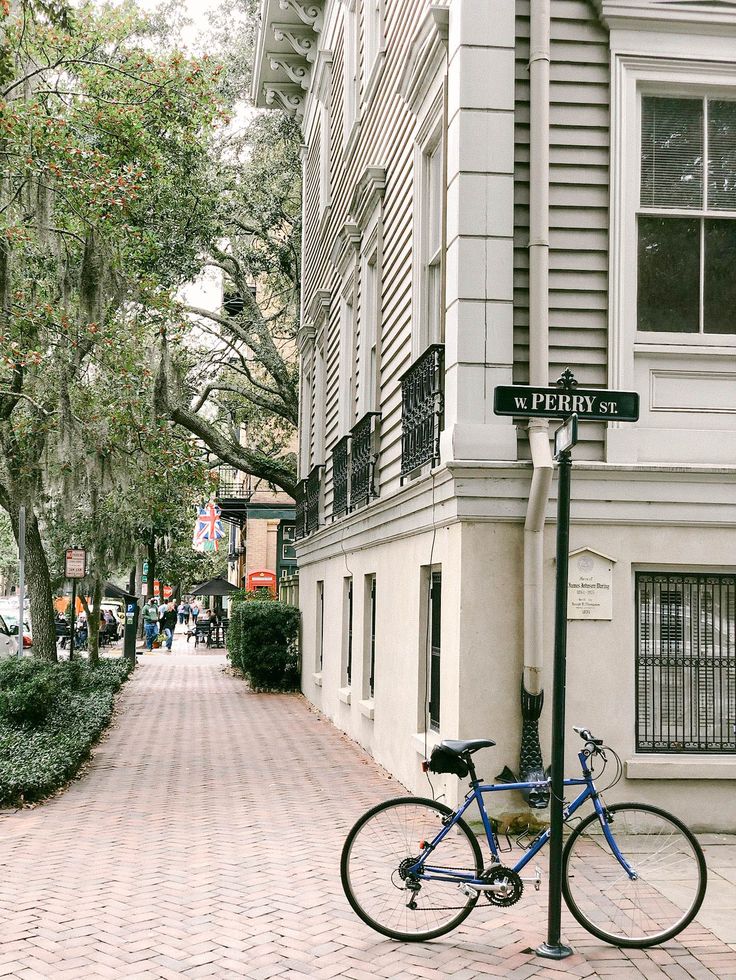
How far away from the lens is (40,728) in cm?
1273

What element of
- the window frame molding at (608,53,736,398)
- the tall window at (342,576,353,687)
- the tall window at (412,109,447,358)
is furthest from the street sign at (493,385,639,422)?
the tall window at (342,576,353,687)

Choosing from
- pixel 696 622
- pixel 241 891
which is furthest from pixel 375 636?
pixel 241 891

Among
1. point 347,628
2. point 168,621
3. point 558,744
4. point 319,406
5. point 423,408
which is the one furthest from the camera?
point 168,621

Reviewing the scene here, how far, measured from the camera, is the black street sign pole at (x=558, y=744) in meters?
5.63

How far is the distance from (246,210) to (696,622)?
20.1m

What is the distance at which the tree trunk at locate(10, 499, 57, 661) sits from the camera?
61.5 feet

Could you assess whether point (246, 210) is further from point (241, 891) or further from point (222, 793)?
point (241, 891)

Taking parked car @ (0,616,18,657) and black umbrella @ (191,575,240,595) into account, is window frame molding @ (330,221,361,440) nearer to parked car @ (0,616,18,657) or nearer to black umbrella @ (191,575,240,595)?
parked car @ (0,616,18,657)

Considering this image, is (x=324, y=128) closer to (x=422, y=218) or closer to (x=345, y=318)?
(x=345, y=318)

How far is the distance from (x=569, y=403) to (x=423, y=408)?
12.1 feet

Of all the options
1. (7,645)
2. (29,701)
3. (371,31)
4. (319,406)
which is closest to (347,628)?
(29,701)

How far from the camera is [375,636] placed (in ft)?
40.9

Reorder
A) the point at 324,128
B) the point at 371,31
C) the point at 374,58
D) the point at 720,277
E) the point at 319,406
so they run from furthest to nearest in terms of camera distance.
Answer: the point at 324,128 < the point at 319,406 < the point at 371,31 < the point at 374,58 < the point at 720,277

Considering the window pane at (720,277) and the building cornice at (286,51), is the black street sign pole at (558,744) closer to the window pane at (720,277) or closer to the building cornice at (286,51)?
the window pane at (720,277)
